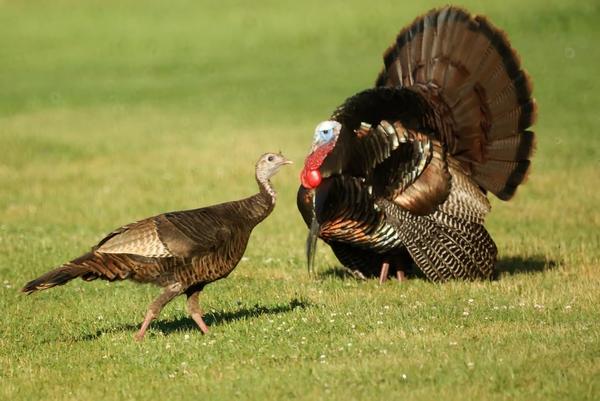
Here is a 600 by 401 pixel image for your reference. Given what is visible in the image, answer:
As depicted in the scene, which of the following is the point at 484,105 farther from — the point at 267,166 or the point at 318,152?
the point at 267,166

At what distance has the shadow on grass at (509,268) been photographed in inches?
437

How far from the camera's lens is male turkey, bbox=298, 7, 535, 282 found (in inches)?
378

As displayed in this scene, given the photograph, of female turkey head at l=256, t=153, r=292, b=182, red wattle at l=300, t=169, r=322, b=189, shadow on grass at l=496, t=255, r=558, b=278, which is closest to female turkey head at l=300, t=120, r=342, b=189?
red wattle at l=300, t=169, r=322, b=189

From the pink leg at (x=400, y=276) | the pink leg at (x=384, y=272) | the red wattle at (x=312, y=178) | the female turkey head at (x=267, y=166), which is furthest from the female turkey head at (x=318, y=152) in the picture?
the pink leg at (x=400, y=276)

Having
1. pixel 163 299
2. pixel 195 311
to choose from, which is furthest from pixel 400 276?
pixel 163 299

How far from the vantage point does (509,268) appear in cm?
1148

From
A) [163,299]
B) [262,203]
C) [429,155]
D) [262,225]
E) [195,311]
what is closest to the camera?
[163,299]

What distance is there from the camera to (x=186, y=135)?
2344 cm

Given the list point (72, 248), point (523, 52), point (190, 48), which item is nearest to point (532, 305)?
point (72, 248)

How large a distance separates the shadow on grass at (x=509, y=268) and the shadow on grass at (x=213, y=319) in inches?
58.9

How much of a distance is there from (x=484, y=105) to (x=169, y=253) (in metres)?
3.97

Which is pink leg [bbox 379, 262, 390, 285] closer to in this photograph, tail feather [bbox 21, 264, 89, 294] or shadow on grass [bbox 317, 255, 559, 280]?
shadow on grass [bbox 317, 255, 559, 280]

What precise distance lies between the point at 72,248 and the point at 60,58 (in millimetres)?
22508

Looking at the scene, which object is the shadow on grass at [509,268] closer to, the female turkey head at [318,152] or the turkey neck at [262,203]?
the female turkey head at [318,152]
